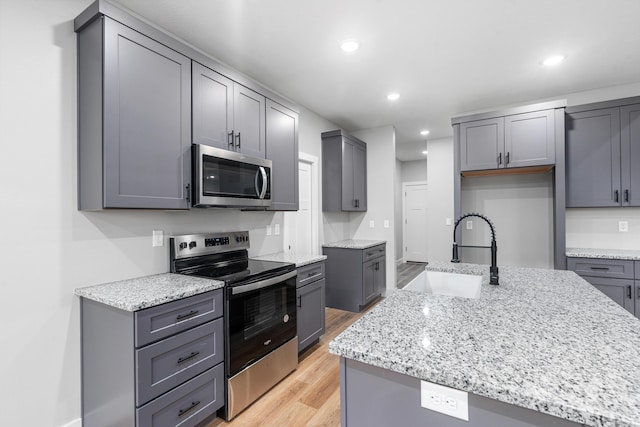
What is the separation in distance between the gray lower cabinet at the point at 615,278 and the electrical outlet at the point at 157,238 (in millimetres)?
3872

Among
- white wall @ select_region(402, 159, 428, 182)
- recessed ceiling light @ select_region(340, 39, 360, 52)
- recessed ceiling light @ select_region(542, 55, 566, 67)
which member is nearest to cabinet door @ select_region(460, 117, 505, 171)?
recessed ceiling light @ select_region(542, 55, 566, 67)

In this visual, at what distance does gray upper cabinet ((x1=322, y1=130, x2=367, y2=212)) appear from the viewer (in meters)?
4.20

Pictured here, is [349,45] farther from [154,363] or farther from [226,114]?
[154,363]

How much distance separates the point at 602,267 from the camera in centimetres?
293

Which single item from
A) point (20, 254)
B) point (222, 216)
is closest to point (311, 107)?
point (222, 216)

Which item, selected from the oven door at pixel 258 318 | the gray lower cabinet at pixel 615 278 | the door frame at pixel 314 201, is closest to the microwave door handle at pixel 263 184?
the oven door at pixel 258 318

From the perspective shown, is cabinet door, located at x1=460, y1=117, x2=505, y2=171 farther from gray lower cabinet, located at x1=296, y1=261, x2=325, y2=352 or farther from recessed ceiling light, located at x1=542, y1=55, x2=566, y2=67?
gray lower cabinet, located at x1=296, y1=261, x2=325, y2=352

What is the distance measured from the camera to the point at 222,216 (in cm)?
271

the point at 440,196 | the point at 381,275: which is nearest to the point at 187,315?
the point at 381,275

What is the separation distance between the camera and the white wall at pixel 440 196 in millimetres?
5457

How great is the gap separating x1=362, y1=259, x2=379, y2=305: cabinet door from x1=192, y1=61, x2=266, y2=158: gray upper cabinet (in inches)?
84.2

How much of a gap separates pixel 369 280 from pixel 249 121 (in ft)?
8.55

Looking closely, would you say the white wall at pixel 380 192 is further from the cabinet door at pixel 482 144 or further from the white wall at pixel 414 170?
the white wall at pixel 414 170

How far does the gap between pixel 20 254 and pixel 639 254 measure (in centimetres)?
488
